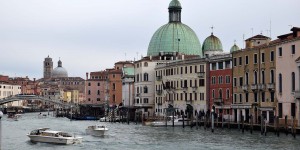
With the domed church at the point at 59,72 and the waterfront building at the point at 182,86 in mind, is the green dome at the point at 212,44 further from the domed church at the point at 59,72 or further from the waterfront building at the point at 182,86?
the domed church at the point at 59,72

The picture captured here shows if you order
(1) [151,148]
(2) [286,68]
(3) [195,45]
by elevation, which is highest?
(3) [195,45]

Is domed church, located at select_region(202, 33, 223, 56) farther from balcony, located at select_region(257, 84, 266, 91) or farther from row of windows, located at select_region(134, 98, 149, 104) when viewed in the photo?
balcony, located at select_region(257, 84, 266, 91)

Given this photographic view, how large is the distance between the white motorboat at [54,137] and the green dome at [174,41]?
103 feet

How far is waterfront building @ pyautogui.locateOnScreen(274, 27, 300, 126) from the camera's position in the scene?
37.6 metres

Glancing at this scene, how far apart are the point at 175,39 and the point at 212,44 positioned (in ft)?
12.7

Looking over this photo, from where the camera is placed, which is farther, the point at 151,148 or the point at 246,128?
the point at 246,128

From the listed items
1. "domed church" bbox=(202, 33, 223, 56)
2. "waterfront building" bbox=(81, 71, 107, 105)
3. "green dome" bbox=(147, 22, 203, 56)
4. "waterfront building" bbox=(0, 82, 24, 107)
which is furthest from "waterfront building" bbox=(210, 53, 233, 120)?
"waterfront building" bbox=(0, 82, 24, 107)

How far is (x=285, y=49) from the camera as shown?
1540 inches

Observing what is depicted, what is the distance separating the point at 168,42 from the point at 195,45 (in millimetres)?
3284

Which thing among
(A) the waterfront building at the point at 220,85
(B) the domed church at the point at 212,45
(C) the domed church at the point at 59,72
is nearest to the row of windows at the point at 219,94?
(A) the waterfront building at the point at 220,85

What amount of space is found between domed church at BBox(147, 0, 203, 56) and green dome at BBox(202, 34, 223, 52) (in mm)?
1656

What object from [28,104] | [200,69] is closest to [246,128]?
[200,69]

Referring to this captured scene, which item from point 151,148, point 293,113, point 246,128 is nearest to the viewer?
point 151,148

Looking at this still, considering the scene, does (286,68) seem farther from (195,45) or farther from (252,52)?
(195,45)
